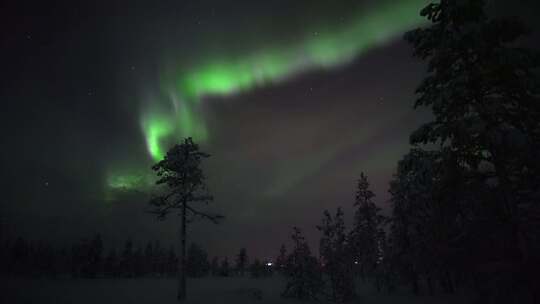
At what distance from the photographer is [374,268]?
39.7 m

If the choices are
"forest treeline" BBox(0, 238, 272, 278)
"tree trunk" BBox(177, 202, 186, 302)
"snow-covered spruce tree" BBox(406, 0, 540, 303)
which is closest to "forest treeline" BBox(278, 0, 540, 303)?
"snow-covered spruce tree" BBox(406, 0, 540, 303)

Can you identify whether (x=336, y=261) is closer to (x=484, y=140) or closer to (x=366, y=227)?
(x=366, y=227)

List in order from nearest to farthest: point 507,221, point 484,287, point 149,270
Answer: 1. point 484,287
2. point 507,221
3. point 149,270

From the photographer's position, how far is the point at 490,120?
8305mm

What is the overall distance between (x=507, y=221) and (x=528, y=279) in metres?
1.73

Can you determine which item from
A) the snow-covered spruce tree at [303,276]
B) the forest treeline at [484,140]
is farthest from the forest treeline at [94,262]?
the forest treeline at [484,140]

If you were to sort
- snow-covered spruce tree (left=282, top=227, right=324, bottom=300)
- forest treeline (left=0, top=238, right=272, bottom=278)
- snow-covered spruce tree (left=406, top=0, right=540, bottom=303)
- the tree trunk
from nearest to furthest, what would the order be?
1. snow-covered spruce tree (left=406, top=0, right=540, bottom=303)
2. the tree trunk
3. snow-covered spruce tree (left=282, top=227, right=324, bottom=300)
4. forest treeline (left=0, top=238, right=272, bottom=278)

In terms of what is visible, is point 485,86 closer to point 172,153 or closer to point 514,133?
point 514,133

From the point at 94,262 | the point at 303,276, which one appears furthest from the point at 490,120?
the point at 94,262

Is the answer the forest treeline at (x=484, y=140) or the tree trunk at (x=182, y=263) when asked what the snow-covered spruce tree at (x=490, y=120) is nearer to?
the forest treeline at (x=484, y=140)

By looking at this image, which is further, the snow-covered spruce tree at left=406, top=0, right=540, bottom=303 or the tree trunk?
the tree trunk

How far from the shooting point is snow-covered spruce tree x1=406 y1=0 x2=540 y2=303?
7512mm

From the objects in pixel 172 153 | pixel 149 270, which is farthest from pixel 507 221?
pixel 149 270

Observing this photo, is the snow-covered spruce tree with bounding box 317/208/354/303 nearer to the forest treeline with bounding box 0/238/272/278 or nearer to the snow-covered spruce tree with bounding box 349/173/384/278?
the snow-covered spruce tree with bounding box 349/173/384/278
